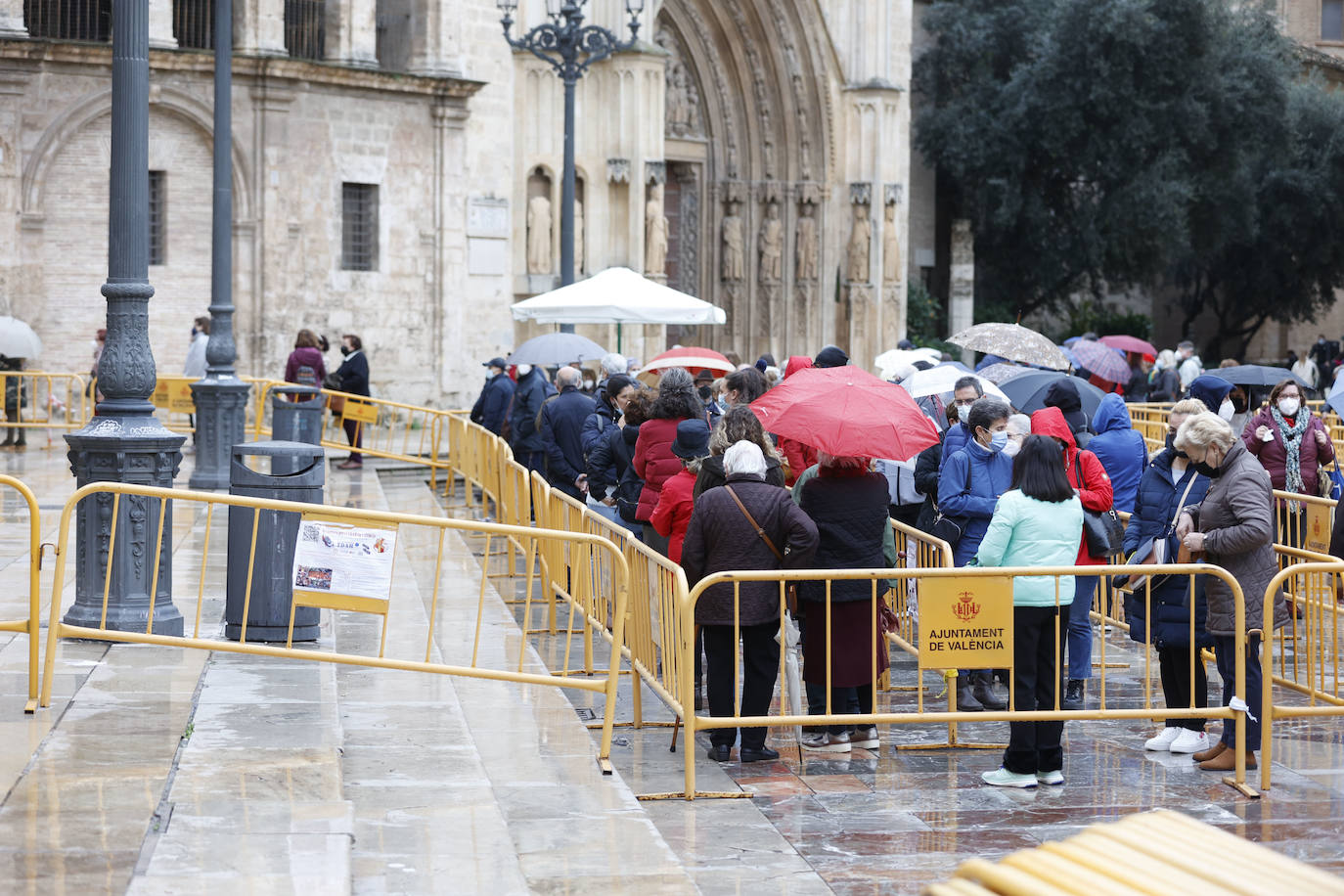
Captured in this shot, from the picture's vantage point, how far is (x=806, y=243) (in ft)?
116

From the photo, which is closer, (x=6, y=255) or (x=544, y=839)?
(x=544, y=839)

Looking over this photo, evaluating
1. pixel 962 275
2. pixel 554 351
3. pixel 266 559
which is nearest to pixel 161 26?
pixel 554 351

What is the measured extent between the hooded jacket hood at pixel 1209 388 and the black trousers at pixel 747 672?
6.98m

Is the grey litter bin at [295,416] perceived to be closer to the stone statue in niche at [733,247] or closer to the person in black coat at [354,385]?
the person in black coat at [354,385]

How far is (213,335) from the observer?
17438 mm

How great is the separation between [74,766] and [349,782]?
111cm

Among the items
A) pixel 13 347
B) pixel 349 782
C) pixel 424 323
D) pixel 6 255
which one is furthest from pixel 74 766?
pixel 424 323

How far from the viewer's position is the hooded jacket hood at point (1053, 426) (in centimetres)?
978

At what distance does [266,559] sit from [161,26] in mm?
17397

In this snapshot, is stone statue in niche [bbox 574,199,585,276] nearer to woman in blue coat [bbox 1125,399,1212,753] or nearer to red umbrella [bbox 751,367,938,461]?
red umbrella [bbox 751,367,938,461]

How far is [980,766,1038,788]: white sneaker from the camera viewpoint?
8.12 m

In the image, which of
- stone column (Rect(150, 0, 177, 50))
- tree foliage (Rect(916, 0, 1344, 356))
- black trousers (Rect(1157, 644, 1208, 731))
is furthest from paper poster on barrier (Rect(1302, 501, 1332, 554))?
tree foliage (Rect(916, 0, 1344, 356))

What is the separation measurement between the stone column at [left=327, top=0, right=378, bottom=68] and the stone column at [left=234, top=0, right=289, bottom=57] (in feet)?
3.78

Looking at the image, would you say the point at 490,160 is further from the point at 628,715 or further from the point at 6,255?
the point at 628,715
